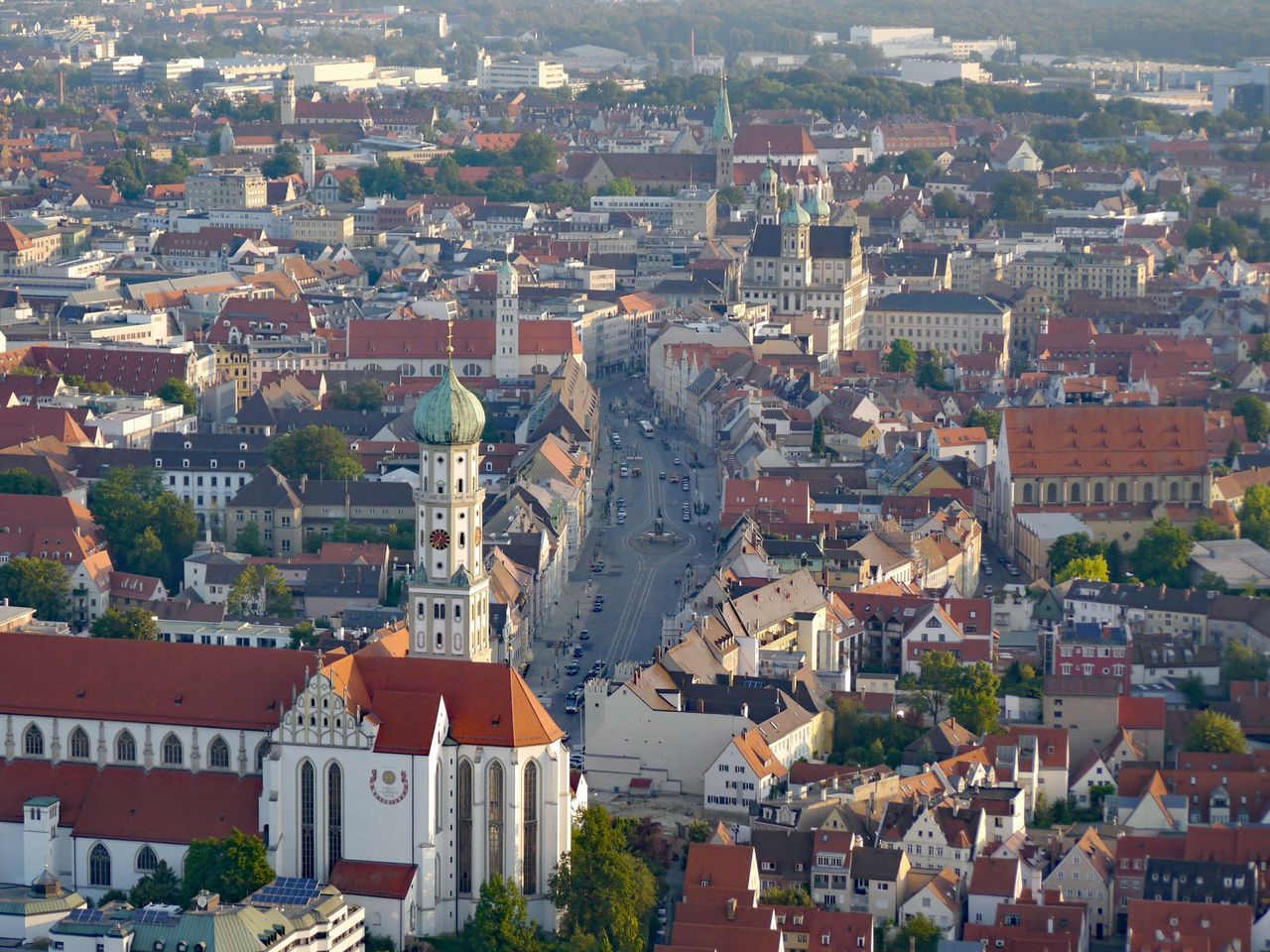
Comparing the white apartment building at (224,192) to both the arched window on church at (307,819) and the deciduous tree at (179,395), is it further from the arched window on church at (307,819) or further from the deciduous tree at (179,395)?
the arched window on church at (307,819)

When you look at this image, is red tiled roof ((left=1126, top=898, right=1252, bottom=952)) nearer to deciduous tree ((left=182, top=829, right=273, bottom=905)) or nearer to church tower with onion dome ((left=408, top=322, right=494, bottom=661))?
church tower with onion dome ((left=408, top=322, right=494, bottom=661))

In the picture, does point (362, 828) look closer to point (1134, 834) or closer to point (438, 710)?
point (438, 710)

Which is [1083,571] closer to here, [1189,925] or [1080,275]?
[1189,925]

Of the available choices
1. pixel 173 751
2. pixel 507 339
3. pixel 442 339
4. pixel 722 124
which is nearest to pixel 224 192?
pixel 722 124

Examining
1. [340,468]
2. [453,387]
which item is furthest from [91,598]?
[453,387]

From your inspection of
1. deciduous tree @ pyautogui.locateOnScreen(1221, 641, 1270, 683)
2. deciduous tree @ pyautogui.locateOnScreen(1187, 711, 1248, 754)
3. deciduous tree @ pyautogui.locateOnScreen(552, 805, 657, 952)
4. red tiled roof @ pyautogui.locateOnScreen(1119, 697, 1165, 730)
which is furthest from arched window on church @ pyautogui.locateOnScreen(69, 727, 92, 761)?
deciduous tree @ pyautogui.locateOnScreen(1221, 641, 1270, 683)

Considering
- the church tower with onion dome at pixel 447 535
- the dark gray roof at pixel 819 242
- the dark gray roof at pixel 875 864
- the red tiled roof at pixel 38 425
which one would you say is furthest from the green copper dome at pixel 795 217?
the dark gray roof at pixel 875 864
